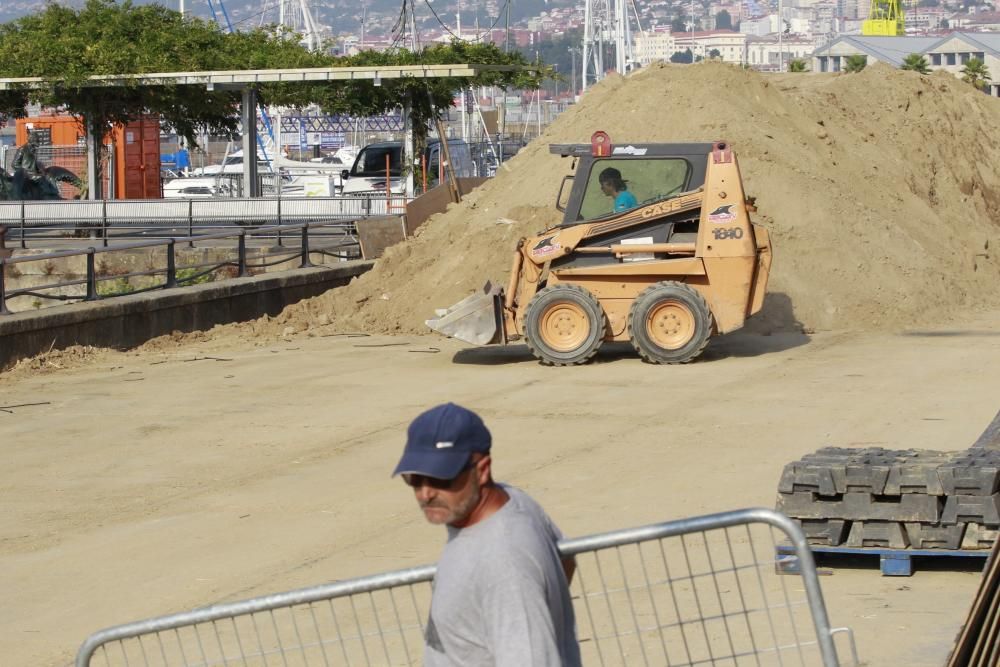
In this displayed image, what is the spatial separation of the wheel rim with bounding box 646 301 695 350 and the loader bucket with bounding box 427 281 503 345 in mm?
1642

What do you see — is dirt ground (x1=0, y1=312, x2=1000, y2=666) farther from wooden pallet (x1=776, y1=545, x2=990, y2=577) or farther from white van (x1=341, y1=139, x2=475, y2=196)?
white van (x1=341, y1=139, x2=475, y2=196)

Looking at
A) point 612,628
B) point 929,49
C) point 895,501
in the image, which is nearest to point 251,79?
point 895,501

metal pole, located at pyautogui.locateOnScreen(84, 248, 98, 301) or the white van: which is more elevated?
the white van

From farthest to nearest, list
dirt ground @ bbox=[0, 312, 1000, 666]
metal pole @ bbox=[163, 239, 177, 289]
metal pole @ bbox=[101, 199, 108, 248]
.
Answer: metal pole @ bbox=[101, 199, 108, 248] → metal pole @ bbox=[163, 239, 177, 289] → dirt ground @ bbox=[0, 312, 1000, 666]

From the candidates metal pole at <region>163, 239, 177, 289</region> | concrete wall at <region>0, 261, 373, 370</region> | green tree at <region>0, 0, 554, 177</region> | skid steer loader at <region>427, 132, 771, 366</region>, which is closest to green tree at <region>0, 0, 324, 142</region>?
green tree at <region>0, 0, 554, 177</region>

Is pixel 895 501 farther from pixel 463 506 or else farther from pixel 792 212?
pixel 792 212

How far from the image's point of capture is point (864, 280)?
20250 mm

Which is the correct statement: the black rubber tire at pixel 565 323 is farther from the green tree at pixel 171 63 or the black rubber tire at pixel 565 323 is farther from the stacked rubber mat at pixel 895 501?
the green tree at pixel 171 63

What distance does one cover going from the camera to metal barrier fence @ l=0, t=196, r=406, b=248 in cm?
2977

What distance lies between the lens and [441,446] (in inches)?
141

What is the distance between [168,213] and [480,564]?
2834cm

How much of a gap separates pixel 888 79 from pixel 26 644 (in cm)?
2448

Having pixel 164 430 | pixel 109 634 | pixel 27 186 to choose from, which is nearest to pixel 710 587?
pixel 109 634

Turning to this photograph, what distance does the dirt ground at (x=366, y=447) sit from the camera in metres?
8.30
